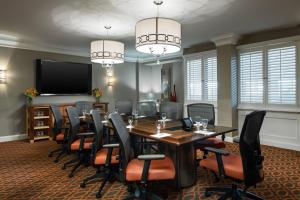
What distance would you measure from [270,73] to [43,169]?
499 cm

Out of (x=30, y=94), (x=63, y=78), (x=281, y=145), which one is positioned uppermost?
(x=63, y=78)

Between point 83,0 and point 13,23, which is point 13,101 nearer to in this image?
point 13,23

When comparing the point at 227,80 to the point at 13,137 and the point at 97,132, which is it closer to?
the point at 97,132

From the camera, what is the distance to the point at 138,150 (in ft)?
10.0

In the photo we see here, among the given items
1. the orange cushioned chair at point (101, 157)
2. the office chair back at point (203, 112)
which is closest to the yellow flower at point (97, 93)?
the office chair back at point (203, 112)

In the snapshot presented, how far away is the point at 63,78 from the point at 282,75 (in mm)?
5642

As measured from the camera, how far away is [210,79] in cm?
585

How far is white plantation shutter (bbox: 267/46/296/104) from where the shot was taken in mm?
4523

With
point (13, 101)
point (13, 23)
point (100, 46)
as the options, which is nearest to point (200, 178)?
point (100, 46)

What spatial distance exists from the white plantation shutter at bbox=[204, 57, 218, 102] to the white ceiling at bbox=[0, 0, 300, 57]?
2.68 feet

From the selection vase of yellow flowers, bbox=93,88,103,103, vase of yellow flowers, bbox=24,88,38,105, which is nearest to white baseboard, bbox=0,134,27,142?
vase of yellow flowers, bbox=24,88,38,105

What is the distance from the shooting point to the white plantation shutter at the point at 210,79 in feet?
18.9

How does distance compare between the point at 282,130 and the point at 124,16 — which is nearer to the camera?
the point at 124,16

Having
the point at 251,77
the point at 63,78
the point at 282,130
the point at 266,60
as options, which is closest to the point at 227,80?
the point at 251,77
